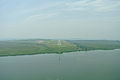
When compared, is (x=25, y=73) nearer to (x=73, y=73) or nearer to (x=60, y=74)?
(x=60, y=74)

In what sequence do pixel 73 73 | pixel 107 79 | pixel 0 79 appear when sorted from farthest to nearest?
pixel 73 73, pixel 0 79, pixel 107 79

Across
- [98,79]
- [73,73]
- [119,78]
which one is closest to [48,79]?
[73,73]

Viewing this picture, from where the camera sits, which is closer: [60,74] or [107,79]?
[107,79]

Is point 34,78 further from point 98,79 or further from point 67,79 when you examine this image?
point 98,79

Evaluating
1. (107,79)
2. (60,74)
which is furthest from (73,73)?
(107,79)

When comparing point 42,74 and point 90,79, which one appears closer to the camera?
point 90,79

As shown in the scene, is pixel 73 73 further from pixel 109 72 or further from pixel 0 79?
pixel 0 79

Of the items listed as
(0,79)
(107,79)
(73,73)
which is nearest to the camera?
(107,79)

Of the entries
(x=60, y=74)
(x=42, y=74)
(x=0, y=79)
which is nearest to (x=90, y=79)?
(x=60, y=74)
